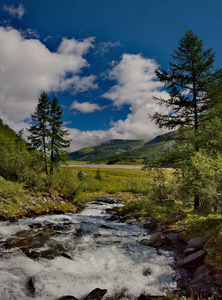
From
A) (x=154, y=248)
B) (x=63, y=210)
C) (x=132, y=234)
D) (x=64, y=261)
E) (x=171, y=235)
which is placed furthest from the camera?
(x=63, y=210)

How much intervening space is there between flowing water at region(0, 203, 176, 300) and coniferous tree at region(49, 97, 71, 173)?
18.6 metres

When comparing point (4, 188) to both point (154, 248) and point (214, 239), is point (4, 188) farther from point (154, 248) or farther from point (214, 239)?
point (214, 239)

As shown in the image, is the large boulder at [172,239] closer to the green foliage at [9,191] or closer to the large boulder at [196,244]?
the large boulder at [196,244]

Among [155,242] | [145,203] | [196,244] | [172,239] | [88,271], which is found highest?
[196,244]

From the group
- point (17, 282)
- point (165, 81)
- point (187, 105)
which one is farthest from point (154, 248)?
point (165, 81)

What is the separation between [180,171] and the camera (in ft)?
48.2

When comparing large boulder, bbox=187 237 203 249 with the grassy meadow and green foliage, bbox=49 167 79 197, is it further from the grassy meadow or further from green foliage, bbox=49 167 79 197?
green foliage, bbox=49 167 79 197

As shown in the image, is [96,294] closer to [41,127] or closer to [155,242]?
[155,242]

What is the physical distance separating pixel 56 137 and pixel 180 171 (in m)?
23.4

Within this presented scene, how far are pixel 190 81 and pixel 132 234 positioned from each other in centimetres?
1505

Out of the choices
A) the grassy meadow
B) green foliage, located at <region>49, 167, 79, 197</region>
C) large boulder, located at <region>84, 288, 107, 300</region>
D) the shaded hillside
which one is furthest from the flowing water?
the shaded hillside

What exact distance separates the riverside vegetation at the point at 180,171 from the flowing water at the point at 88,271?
2689mm

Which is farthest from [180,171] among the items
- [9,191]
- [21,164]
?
[21,164]

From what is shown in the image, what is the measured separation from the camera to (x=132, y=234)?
14.6 meters
